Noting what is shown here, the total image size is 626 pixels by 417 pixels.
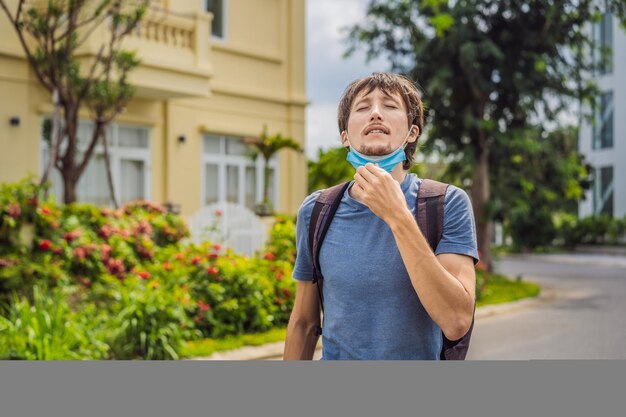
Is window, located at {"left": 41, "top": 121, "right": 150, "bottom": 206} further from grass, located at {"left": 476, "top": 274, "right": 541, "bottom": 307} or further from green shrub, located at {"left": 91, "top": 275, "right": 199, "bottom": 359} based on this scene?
green shrub, located at {"left": 91, "top": 275, "right": 199, "bottom": 359}

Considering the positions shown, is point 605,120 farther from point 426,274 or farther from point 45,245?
point 426,274

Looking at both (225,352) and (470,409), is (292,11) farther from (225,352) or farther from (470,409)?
(470,409)

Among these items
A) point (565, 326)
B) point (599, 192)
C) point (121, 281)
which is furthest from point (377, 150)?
point (599, 192)

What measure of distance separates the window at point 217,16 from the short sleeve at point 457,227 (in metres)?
18.6

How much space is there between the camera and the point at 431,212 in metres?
2.07

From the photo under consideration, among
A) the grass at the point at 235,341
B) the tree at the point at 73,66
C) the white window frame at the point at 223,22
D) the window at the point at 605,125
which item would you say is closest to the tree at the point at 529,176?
the grass at the point at 235,341

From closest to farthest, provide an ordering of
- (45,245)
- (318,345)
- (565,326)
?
(318,345) → (45,245) → (565,326)

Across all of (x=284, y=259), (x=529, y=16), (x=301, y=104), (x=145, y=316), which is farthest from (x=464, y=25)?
(x=145, y=316)

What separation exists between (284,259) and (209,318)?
322cm

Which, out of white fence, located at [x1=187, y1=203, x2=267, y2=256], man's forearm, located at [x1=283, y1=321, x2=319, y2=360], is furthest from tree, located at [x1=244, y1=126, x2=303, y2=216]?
man's forearm, located at [x1=283, y1=321, x2=319, y2=360]

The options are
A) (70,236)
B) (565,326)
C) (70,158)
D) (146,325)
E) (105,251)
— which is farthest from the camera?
(70,158)

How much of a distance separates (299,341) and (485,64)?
17867 millimetres

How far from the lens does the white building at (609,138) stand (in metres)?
37.6

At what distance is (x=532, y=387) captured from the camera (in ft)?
5.84
